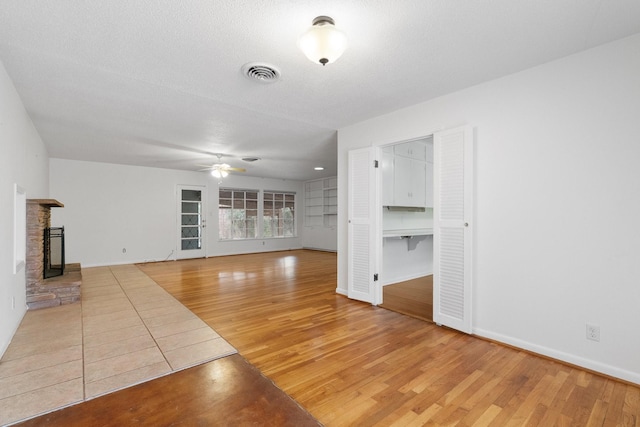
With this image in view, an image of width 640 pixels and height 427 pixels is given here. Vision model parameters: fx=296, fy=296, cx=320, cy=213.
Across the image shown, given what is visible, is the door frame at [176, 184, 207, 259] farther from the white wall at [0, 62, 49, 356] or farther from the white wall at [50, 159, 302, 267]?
the white wall at [0, 62, 49, 356]

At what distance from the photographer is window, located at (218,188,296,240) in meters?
9.09

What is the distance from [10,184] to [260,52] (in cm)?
269

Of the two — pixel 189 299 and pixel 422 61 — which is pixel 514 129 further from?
pixel 189 299

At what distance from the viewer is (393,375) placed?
2189 mm

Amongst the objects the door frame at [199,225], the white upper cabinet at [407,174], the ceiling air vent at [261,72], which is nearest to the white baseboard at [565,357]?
the white upper cabinet at [407,174]

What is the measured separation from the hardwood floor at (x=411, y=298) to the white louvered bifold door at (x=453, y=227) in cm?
37

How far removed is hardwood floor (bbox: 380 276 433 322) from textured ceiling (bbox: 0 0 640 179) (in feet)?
8.11

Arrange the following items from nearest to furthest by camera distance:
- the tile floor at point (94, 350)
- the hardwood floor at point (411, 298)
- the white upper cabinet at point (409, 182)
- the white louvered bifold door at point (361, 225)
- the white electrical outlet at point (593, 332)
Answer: the tile floor at point (94, 350) < the white electrical outlet at point (593, 332) < the hardwood floor at point (411, 298) < the white louvered bifold door at point (361, 225) < the white upper cabinet at point (409, 182)

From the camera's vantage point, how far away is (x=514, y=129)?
2.71 meters

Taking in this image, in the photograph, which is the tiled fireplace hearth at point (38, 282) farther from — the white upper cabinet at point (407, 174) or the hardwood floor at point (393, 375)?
the white upper cabinet at point (407, 174)

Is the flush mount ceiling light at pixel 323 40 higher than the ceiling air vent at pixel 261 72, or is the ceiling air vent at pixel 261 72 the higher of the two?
the ceiling air vent at pixel 261 72

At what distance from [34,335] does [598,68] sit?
18.0 feet

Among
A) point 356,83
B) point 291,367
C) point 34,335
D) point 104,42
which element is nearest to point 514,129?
point 356,83

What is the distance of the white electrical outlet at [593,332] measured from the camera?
2262mm
